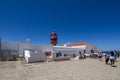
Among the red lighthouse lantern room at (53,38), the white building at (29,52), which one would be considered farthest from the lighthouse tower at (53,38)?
the white building at (29,52)

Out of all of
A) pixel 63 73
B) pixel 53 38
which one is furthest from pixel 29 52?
pixel 53 38

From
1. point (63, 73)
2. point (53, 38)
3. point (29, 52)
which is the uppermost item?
point (53, 38)

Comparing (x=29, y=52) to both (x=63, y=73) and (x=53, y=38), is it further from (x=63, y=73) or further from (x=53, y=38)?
(x=53, y=38)

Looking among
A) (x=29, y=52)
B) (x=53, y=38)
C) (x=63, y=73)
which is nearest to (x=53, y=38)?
(x=53, y=38)

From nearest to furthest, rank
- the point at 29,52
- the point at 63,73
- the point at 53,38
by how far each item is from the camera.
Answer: the point at 63,73 < the point at 29,52 < the point at 53,38

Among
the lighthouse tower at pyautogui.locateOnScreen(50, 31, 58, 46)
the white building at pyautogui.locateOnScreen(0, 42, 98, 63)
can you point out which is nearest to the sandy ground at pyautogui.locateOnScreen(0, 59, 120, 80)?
the white building at pyautogui.locateOnScreen(0, 42, 98, 63)

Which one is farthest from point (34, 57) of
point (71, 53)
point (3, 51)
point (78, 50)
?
point (78, 50)

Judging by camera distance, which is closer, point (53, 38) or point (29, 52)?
point (29, 52)

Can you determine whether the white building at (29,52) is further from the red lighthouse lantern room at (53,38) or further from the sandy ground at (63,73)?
the sandy ground at (63,73)

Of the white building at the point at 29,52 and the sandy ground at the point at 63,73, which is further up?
the white building at the point at 29,52

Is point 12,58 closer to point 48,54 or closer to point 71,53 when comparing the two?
point 48,54

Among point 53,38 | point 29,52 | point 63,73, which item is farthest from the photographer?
point 53,38

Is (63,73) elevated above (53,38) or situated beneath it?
situated beneath

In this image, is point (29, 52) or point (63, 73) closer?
point (63, 73)
